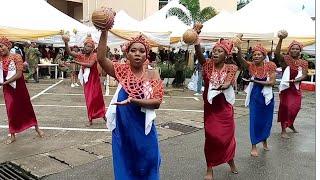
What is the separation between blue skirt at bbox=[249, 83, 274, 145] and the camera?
6555 millimetres

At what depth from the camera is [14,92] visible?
22.4 ft

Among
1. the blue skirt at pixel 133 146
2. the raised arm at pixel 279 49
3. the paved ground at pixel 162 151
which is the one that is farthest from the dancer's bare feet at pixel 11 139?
the raised arm at pixel 279 49

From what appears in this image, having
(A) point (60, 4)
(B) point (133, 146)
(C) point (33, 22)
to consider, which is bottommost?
(B) point (133, 146)

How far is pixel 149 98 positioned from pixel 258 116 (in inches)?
138

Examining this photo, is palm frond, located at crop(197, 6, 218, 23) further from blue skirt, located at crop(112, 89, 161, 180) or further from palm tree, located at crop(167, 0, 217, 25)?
blue skirt, located at crop(112, 89, 161, 180)

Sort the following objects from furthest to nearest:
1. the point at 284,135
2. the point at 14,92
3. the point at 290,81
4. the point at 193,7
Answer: the point at 193,7 → the point at 284,135 → the point at 290,81 → the point at 14,92

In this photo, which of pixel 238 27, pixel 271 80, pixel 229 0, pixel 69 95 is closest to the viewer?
pixel 271 80

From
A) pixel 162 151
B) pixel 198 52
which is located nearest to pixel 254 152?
pixel 162 151

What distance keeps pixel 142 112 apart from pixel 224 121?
1846 mm

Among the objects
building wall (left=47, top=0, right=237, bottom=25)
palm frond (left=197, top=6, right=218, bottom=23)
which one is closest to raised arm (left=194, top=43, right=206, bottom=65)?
building wall (left=47, top=0, right=237, bottom=25)

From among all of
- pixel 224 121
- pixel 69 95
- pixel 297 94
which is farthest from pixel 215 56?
pixel 69 95

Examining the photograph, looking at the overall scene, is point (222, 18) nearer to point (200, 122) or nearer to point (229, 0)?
point (200, 122)

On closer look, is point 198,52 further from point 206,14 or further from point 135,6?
point 135,6

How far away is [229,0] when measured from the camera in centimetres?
3325
